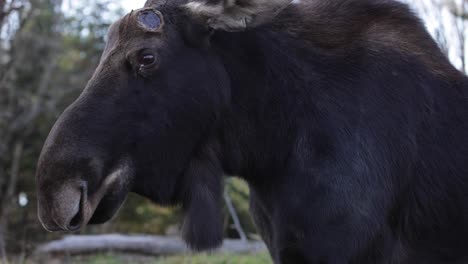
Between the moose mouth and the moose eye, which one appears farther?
the moose eye

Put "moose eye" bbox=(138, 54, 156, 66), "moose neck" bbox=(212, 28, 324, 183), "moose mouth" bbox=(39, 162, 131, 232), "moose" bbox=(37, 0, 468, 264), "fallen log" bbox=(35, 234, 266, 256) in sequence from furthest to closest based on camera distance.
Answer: "fallen log" bbox=(35, 234, 266, 256) < "moose neck" bbox=(212, 28, 324, 183) < "moose eye" bbox=(138, 54, 156, 66) < "moose" bbox=(37, 0, 468, 264) < "moose mouth" bbox=(39, 162, 131, 232)

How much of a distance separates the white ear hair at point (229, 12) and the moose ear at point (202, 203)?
67 cm

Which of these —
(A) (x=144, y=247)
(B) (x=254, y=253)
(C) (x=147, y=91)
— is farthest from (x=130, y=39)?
(A) (x=144, y=247)

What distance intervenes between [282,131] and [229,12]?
2.14 ft

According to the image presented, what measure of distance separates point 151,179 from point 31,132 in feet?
34.6

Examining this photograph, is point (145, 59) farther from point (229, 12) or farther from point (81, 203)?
point (81, 203)

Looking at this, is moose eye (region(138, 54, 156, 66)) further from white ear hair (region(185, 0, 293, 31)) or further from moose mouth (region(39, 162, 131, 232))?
moose mouth (region(39, 162, 131, 232))

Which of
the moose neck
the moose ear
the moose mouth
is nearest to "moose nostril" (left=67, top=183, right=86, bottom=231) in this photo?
the moose mouth

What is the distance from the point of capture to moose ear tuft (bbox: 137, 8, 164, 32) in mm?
3674

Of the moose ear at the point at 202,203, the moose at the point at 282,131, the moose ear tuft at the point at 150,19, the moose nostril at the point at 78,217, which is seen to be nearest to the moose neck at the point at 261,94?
the moose at the point at 282,131

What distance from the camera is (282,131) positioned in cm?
382

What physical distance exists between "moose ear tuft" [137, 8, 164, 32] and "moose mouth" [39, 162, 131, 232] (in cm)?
69

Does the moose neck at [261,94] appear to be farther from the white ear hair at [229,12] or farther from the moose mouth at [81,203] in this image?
the moose mouth at [81,203]

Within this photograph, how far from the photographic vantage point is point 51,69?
14812 mm
